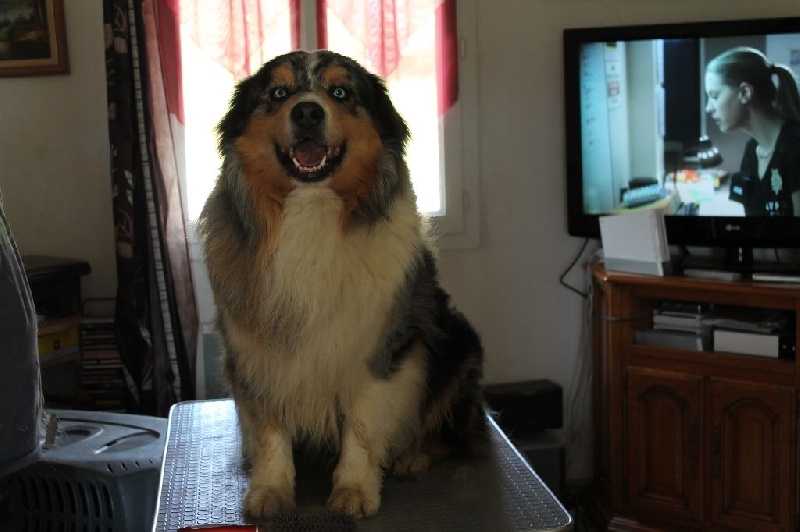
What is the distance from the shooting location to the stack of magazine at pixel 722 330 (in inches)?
110

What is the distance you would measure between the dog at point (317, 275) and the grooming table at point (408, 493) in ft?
0.19

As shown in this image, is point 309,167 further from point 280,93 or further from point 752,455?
point 752,455

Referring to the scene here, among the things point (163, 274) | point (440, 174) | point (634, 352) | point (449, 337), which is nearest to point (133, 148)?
point (163, 274)

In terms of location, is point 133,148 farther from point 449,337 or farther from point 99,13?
point 449,337

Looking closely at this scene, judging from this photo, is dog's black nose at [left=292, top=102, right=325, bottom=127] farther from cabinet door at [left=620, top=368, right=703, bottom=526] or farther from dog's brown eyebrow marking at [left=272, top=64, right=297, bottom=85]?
cabinet door at [left=620, top=368, right=703, bottom=526]

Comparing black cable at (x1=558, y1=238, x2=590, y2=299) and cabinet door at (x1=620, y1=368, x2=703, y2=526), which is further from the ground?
black cable at (x1=558, y1=238, x2=590, y2=299)

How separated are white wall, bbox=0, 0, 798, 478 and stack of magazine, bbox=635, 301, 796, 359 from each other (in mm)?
507

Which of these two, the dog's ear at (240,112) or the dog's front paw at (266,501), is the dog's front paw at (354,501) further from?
the dog's ear at (240,112)

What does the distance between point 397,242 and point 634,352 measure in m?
1.59

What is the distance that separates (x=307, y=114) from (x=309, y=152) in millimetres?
78

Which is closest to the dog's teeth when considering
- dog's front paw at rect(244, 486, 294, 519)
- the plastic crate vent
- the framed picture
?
dog's front paw at rect(244, 486, 294, 519)

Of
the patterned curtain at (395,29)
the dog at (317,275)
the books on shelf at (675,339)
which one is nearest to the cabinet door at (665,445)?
the books on shelf at (675,339)

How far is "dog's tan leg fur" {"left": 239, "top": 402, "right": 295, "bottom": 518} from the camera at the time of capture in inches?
62.7

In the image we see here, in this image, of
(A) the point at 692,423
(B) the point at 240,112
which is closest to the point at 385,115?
(B) the point at 240,112
